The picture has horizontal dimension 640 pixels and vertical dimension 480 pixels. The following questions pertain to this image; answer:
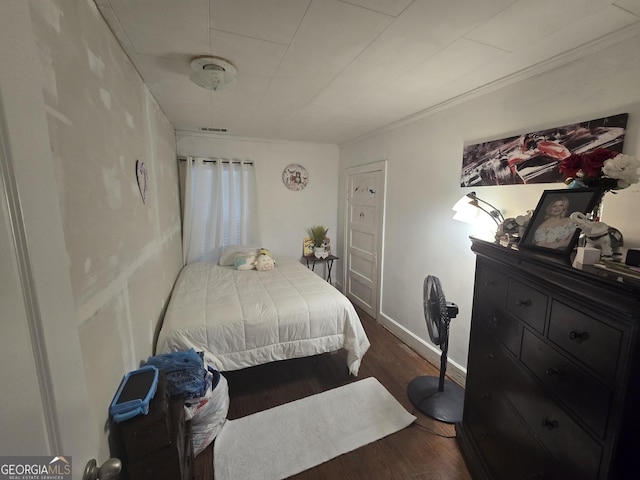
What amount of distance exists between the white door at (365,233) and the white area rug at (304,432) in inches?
57.7

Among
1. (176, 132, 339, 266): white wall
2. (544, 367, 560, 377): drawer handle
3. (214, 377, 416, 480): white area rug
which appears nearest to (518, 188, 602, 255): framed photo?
(544, 367, 560, 377): drawer handle

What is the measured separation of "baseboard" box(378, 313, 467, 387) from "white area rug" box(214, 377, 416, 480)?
0.62 metres

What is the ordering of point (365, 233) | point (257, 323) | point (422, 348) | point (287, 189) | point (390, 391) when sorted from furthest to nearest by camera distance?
point (287, 189)
point (365, 233)
point (422, 348)
point (390, 391)
point (257, 323)

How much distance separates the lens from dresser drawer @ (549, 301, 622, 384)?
2.64ft

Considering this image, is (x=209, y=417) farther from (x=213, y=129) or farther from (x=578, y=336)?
(x=213, y=129)

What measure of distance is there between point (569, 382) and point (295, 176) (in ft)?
11.8

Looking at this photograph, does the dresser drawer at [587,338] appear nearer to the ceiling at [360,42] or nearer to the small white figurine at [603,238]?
the small white figurine at [603,238]

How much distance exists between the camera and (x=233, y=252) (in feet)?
11.2

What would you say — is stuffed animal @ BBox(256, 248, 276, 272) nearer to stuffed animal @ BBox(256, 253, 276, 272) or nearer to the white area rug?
stuffed animal @ BBox(256, 253, 276, 272)

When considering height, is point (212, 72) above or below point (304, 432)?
above

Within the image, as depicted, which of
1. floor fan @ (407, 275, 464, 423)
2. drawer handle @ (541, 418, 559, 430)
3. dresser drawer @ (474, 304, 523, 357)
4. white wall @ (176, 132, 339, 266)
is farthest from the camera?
white wall @ (176, 132, 339, 266)

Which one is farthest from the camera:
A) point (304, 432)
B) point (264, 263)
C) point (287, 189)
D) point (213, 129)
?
point (287, 189)

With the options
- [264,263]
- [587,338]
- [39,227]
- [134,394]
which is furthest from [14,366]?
[264,263]

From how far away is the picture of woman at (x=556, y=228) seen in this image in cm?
110
